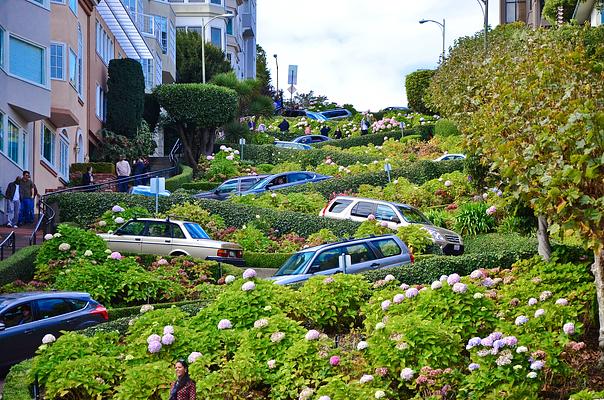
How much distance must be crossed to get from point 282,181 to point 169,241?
12829mm

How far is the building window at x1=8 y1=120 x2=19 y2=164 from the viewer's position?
118 feet

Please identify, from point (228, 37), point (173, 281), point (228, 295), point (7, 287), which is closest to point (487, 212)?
point (173, 281)

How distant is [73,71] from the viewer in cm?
4272

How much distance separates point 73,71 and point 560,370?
29506mm

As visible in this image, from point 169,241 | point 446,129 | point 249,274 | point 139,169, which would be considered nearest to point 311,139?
point 446,129

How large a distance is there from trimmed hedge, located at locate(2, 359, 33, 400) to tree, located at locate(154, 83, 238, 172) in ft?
133

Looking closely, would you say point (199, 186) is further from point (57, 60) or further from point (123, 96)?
point (57, 60)

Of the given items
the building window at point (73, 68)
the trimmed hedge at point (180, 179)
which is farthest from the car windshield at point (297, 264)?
the trimmed hedge at point (180, 179)

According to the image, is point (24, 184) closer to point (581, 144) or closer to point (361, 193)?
point (361, 193)

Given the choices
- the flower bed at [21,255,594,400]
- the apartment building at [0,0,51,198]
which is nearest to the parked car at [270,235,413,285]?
the flower bed at [21,255,594,400]

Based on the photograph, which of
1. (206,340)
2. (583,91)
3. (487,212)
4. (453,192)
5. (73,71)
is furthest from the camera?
(73,71)

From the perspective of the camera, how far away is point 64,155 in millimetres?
44250

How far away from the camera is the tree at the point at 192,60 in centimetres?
7994

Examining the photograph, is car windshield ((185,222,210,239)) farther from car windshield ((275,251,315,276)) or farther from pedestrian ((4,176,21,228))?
car windshield ((275,251,315,276))
